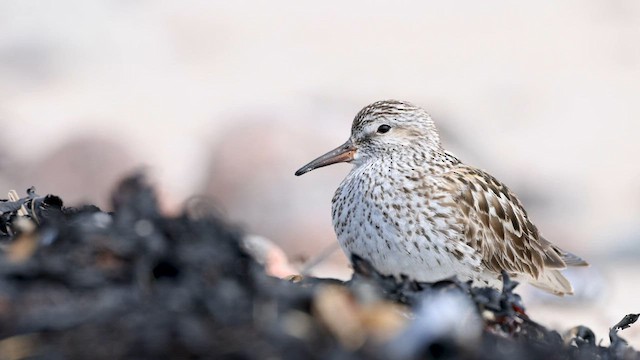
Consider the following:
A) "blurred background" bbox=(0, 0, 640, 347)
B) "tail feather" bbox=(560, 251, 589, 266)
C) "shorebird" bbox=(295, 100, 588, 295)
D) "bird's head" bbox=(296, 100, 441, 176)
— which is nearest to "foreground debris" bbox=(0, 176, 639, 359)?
"shorebird" bbox=(295, 100, 588, 295)

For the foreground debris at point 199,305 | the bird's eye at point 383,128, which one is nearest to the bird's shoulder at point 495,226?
the bird's eye at point 383,128

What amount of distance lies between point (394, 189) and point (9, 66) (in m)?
7.07

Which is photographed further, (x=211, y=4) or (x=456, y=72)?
(x=211, y=4)

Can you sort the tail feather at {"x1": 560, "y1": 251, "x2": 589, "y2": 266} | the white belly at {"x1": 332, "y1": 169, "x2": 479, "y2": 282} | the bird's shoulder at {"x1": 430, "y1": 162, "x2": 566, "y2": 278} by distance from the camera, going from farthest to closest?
1. the tail feather at {"x1": 560, "y1": 251, "x2": 589, "y2": 266}
2. the bird's shoulder at {"x1": 430, "y1": 162, "x2": 566, "y2": 278}
3. the white belly at {"x1": 332, "y1": 169, "x2": 479, "y2": 282}

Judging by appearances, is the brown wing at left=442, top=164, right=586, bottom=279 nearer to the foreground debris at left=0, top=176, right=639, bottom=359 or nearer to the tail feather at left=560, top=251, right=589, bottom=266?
the tail feather at left=560, top=251, right=589, bottom=266

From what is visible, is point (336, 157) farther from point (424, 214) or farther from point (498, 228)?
point (498, 228)

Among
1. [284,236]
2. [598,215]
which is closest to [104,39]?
[284,236]

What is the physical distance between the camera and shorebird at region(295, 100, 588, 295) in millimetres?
5070

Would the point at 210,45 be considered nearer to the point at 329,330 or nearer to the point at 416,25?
the point at 416,25

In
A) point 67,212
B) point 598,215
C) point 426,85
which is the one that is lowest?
point 598,215

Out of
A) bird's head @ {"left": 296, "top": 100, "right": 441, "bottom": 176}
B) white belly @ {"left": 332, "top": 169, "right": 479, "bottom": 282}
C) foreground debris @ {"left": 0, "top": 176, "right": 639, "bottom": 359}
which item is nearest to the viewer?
foreground debris @ {"left": 0, "top": 176, "right": 639, "bottom": 359}

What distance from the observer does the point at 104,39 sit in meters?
11.8

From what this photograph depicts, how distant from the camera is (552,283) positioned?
19.2ft

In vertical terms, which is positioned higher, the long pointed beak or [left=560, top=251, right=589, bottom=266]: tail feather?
the long pointed beak
